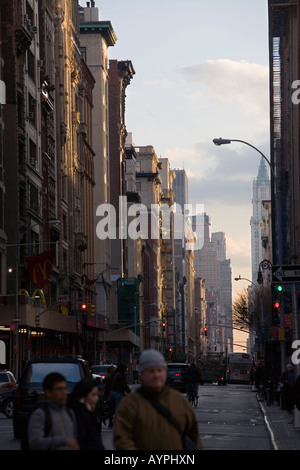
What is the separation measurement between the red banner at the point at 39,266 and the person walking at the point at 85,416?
60.4 m

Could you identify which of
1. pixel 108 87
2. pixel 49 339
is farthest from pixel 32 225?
pixel 108 87

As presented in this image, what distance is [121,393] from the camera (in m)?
29.5

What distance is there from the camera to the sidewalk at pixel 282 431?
24086 millimetres

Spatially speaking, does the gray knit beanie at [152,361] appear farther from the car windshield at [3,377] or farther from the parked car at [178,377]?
the parked car at [178,377]

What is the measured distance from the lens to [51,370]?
90.0ft

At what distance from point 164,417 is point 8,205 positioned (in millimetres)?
66425

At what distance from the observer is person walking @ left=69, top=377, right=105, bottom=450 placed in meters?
11.1

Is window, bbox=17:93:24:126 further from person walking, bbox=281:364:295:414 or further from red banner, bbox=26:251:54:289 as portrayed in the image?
person walking, bbox=281:364:295:414

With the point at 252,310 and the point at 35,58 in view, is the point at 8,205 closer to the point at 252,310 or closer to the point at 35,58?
the point at 35,58

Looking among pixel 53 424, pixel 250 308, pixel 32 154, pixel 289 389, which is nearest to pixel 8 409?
pixel 289 389

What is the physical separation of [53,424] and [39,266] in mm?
62233

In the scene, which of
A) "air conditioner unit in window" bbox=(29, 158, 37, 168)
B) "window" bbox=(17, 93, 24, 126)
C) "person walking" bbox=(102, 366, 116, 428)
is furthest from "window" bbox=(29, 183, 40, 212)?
"person walking" bbox=(102, 366, 116, 428)

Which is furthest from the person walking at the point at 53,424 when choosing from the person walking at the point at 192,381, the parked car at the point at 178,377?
the parked car at the point at 178,377

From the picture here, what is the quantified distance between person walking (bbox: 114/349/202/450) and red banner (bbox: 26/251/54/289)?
62.0m
